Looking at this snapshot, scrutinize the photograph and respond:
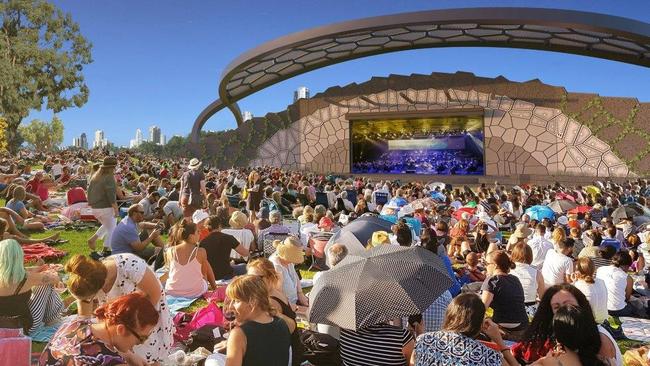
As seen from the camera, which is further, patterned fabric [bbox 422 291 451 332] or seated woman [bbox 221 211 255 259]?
seated woman [bbox 221 211 255 259]

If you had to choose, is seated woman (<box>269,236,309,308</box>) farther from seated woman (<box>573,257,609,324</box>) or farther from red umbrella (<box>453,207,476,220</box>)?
red umbrella (<box>453,207,476,220</box>)

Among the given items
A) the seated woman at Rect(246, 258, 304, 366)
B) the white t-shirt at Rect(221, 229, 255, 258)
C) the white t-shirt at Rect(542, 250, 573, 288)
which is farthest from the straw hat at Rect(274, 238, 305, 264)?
the white t-shirt at Rect(542, 250, 573, 288)

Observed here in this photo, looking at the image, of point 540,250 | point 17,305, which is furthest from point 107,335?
point 540,250

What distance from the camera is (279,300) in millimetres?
3578

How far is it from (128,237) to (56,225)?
17.4ft

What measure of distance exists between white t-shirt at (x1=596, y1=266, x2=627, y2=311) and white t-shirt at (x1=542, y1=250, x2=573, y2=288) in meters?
0.44

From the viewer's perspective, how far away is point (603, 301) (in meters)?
4.87

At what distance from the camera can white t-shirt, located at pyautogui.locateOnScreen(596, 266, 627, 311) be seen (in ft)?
18.9

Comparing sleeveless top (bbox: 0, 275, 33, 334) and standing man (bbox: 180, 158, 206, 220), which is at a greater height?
standing man (bbox: 180, 158, 206, 220)

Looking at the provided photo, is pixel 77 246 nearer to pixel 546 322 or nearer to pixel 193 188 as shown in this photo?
pixel 193 188

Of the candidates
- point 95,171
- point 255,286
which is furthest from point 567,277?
point 95,171

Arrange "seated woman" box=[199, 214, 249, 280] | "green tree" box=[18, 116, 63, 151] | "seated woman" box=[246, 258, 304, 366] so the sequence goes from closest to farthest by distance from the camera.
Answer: "seated woman" box=[246, 258, 304, 366] < "seated woman" box=[199, 214, 249, 280] < "green tree" box=[18, 116, 63, 151]

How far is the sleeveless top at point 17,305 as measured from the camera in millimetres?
4012

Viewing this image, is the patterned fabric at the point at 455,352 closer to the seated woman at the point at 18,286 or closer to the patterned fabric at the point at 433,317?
→ the patterned fabric at the point at 433,317
